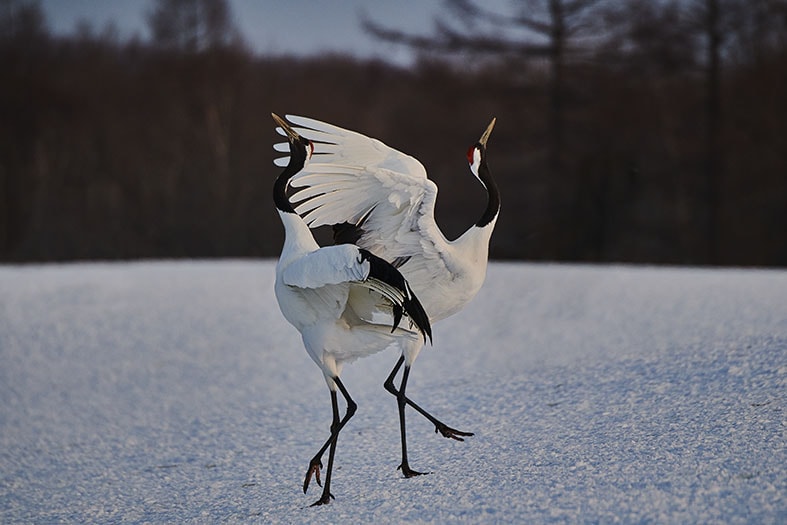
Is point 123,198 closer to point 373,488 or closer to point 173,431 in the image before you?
point 173,431

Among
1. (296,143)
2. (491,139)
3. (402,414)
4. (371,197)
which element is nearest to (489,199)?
(371,197)

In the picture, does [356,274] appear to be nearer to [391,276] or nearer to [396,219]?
[391,276]

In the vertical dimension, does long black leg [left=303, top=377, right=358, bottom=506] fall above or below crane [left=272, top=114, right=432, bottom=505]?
below

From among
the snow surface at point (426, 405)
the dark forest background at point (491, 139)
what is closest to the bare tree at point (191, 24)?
the dark forest background at point (491, 139)

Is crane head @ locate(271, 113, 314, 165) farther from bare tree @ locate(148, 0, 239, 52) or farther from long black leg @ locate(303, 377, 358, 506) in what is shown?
bare tree @ locate(148, 0, 239, 52)

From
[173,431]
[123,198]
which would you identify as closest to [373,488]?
[173,431]

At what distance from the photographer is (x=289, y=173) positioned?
3975 mm

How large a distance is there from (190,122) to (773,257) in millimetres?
12058

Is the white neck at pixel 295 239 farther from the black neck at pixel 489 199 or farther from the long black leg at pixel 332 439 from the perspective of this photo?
the black neck at pixel 489 199

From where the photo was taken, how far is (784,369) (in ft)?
15.1

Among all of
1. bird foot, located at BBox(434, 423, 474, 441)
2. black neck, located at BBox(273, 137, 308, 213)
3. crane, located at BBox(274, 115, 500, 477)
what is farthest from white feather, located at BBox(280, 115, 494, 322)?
bird foot, located at BBox(434, 423, 474, 441)

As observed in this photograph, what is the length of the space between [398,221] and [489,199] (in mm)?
469

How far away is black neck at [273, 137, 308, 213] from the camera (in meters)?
3.89

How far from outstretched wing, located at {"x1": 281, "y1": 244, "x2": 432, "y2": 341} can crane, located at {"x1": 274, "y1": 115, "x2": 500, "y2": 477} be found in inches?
20.8
